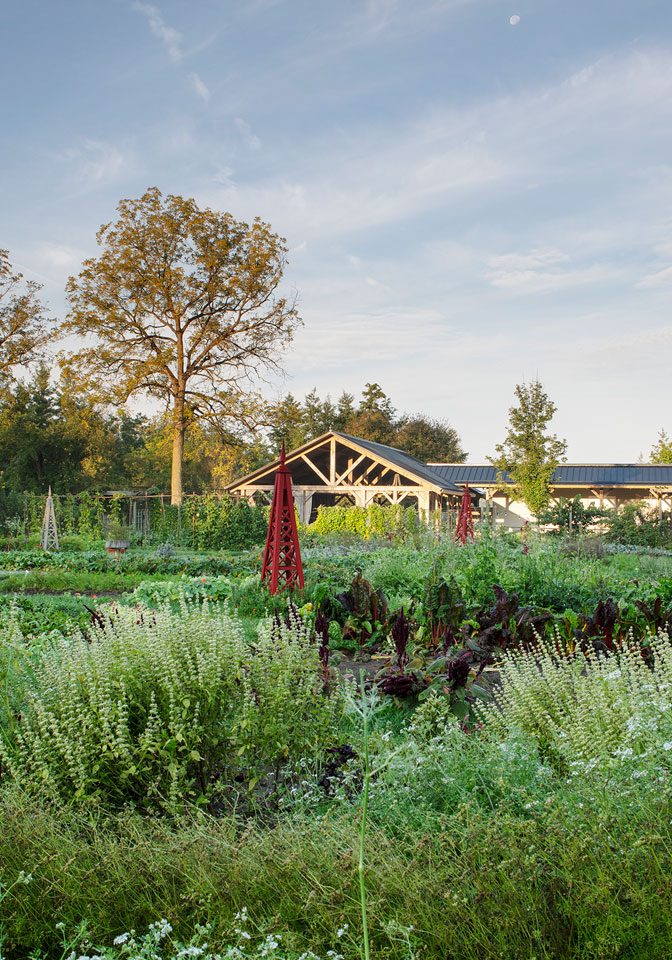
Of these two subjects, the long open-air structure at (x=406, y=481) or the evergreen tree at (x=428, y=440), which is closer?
the long open-air structure at (x=406, y=481)

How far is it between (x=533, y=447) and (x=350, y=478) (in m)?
6.55

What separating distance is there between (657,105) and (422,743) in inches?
348

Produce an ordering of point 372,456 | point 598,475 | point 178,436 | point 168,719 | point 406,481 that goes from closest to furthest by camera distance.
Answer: point 168,719 < point 372,456 < point 406,481 < point 178,436 < point 598,475

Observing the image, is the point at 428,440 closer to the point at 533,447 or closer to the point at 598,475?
the point at 598,475

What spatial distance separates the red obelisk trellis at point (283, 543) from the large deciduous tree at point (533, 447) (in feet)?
58.1

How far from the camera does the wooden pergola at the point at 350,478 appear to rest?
88.3ft

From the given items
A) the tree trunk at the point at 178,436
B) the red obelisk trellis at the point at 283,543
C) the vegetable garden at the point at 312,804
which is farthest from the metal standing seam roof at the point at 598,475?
the vegetable garden at the point at 312,804

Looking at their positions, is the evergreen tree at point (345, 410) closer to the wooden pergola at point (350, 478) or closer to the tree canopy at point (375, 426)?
the tree canopy at point (375, 426)

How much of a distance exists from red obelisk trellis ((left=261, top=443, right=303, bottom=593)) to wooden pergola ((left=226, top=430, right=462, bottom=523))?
16.4 metres

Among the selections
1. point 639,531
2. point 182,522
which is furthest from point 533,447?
point 182,522

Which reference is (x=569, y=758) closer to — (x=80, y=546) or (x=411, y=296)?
(x=411, y=296)

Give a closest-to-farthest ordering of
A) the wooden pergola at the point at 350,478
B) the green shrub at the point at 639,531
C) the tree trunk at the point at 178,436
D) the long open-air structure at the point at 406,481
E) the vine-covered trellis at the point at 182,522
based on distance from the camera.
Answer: the vine-covered trellis at the point at 182,522, the green shrub at the point at 639,531, the wooden pergola at the point at 350,478, the long open-air structure at the point at 406,481, the tree trunk at the point at 178,436

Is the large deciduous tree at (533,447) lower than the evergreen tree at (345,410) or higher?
lower

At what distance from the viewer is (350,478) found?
28484 mm
